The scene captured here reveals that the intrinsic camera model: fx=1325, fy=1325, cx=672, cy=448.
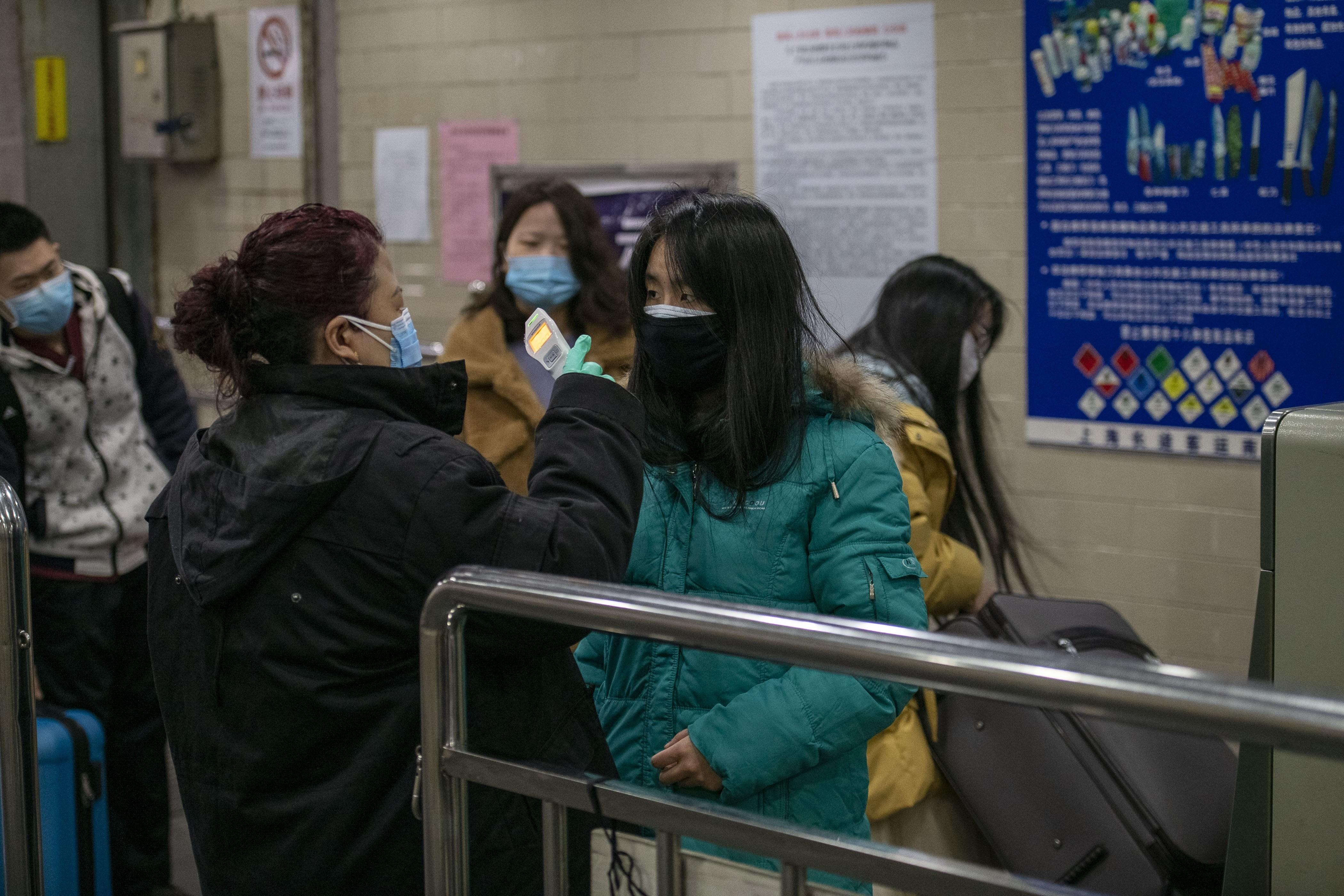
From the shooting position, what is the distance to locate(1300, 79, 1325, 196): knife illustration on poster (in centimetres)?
319

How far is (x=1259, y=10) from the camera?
322 centimetres

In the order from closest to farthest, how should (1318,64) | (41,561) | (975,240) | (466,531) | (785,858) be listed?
(785,858) → (466,531) → (41,561) → (1318,64) → (975,240)

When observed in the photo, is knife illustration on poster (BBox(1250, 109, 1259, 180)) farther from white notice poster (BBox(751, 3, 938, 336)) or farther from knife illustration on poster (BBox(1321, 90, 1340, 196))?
white notice poster (BBox(751, 3, 938, 336))

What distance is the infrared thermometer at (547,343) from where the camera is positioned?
1.67m

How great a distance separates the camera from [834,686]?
1.59 m

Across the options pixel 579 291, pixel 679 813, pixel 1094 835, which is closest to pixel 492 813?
pixel 679 813

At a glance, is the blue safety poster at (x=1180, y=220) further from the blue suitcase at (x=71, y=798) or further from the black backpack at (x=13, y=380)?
the blue suitcase at (x=71, y=798)

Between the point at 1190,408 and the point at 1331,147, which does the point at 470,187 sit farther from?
the point at 1331,147

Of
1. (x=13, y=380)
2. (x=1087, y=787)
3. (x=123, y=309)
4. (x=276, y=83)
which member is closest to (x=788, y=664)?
(x=1087, y=787)

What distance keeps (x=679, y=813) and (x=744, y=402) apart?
0.60 metres

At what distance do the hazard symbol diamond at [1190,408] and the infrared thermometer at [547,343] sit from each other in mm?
2313

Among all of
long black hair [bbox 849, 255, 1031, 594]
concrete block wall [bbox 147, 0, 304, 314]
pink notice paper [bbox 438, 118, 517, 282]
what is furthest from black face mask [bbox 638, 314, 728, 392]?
concrete block wall [bbox 147, 0, 304, 314]

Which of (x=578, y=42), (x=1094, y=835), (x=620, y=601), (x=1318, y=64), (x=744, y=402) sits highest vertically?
(x=578, y=42)

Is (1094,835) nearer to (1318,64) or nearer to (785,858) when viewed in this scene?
(785,858)
